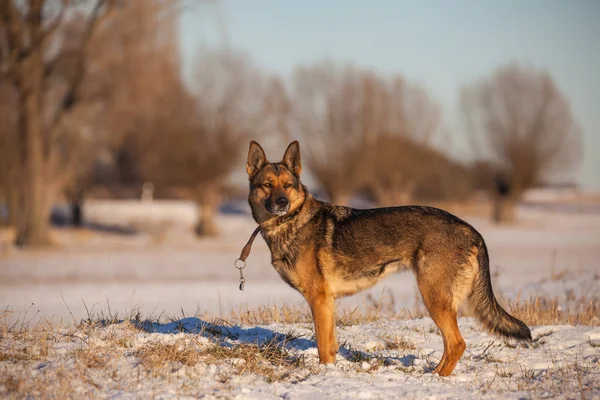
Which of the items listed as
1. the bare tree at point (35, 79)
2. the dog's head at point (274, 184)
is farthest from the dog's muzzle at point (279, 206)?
the bare tree at point (35, 79)

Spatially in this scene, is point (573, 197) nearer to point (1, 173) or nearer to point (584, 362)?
point (1, 173)

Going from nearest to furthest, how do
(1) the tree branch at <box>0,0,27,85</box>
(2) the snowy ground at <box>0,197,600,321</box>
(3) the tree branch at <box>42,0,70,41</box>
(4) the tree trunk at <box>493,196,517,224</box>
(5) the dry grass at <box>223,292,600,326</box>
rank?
(5) the dry grass at <box>223,292,600,326</box> → (2) the snowy ground at <box>0,197,600,321</box> → (1) the tree branch at <box>0,0,27,85</box> → (3) the tree branch at <box>42,0,70,41</box> → (4) the tree trunk at <box>493,196,517,224</box>

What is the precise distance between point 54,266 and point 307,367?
52.7ft

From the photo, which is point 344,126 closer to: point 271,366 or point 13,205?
point 13,205

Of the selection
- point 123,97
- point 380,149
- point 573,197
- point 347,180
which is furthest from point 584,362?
point 573,197

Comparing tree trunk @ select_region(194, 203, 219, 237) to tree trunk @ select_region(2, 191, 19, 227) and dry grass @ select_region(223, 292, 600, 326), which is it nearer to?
tree trunk @ select_region(2, 191, 19, 227)

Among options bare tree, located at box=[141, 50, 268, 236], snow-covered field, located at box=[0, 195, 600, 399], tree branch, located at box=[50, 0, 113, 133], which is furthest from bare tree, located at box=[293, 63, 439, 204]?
snow-covered field, located at box=[0, 195, 600, 399]

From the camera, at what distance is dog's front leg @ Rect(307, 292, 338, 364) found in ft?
19.8

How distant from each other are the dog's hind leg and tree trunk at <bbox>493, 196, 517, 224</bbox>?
169 ft

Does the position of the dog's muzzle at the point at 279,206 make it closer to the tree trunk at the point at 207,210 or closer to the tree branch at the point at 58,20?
the tree branch at the point at 58,20

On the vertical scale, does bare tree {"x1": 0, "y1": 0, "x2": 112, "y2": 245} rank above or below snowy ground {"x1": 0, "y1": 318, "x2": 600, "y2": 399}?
above

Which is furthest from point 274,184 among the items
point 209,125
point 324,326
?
point 209,125

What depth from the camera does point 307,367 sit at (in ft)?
19.2

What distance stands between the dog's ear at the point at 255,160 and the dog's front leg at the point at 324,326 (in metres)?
1.66
